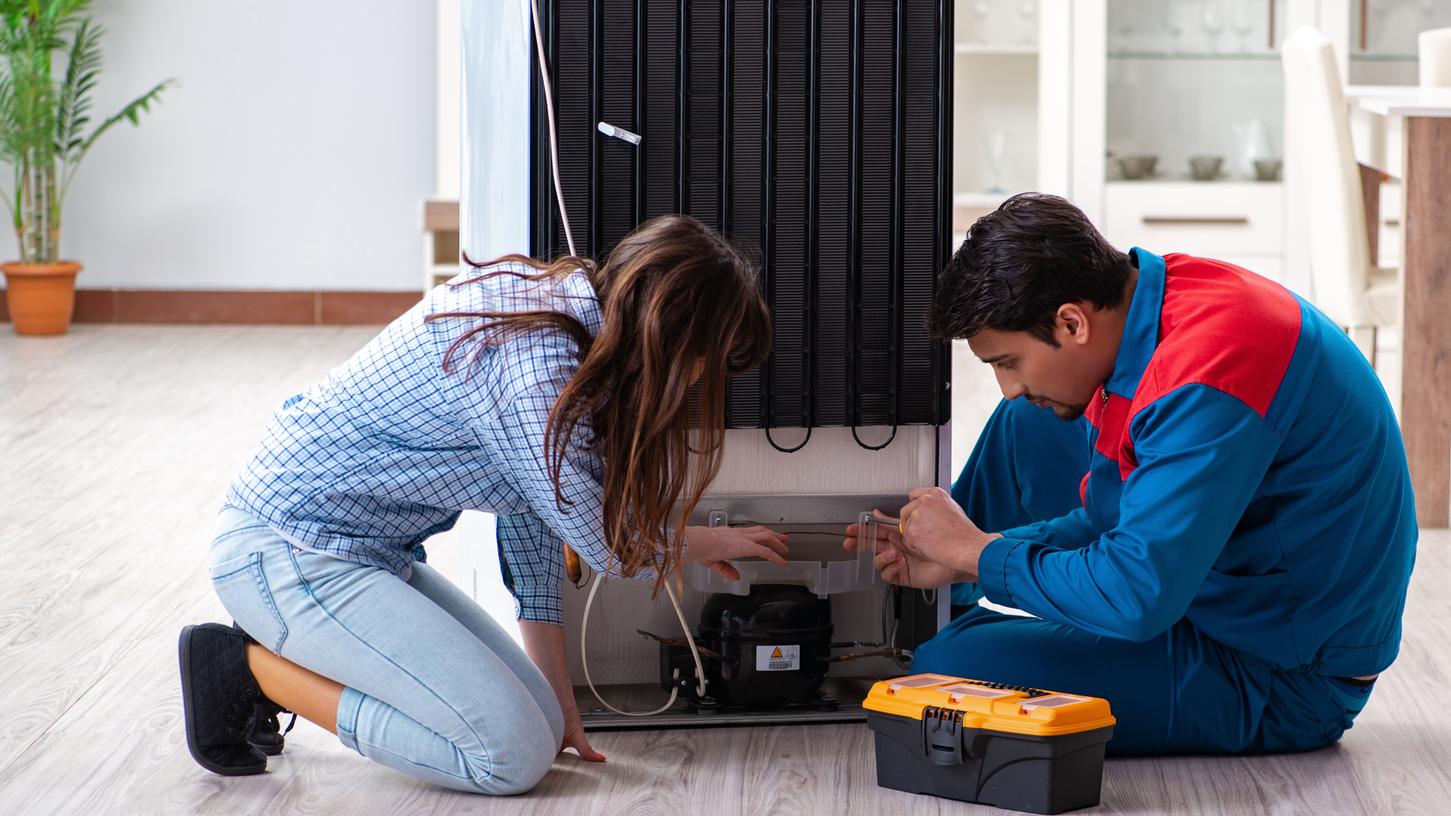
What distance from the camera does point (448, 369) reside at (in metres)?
1.69

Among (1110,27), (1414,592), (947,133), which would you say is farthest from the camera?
(1110,27)

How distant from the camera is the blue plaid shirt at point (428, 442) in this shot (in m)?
1.68

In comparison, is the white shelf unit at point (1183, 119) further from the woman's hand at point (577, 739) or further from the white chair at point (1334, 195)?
the woman's hand at point (577, 739)

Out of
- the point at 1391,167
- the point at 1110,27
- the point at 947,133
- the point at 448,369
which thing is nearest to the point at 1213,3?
the point at 1110,27

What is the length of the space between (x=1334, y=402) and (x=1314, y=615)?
9.4 inches

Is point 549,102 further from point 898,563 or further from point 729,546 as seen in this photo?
point 898,563

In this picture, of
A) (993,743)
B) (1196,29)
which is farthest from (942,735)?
(1196,29)

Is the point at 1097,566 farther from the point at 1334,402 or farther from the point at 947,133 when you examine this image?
the point at 947,133

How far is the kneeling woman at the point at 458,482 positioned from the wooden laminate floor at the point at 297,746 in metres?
0.08

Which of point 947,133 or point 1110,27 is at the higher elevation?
point 1110,27

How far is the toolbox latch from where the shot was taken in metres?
1.74

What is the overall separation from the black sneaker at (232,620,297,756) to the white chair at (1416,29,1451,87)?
3.14m

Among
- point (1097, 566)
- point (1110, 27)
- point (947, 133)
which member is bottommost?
point (1097, 566)

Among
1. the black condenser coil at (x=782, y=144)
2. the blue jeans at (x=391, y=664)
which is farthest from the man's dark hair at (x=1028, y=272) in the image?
the blue jeans at (x=391, y=664)
